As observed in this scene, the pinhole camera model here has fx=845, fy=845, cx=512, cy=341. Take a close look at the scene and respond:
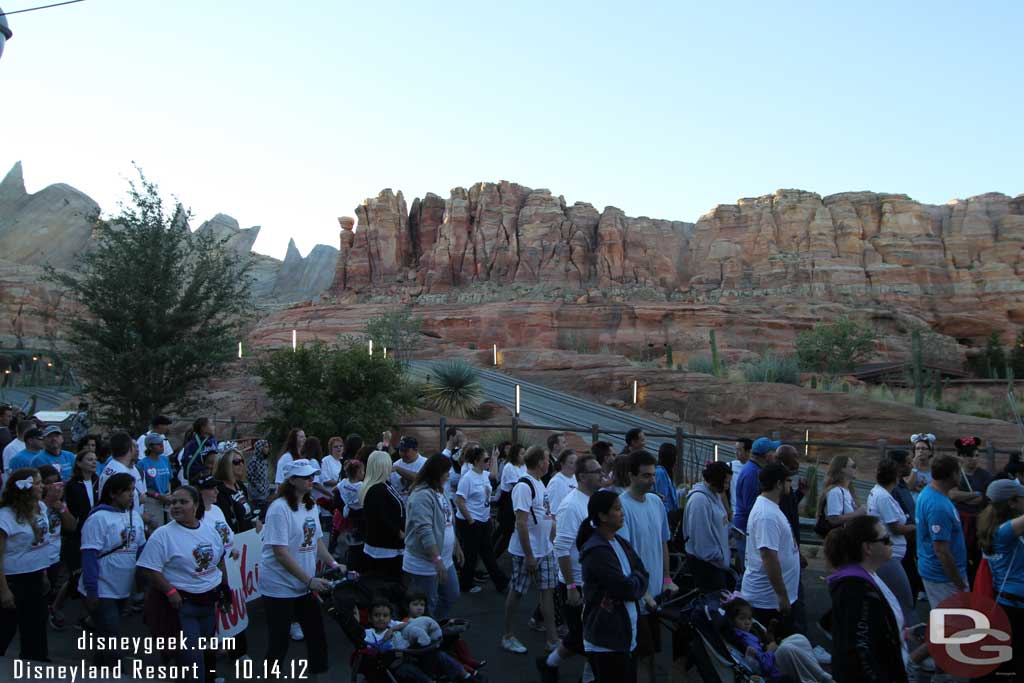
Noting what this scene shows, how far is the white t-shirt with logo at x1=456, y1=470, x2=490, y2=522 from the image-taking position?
966 cm

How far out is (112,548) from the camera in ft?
22.3

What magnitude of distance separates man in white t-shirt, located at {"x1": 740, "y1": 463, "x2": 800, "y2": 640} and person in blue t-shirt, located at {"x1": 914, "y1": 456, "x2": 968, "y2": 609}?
3.52 feet

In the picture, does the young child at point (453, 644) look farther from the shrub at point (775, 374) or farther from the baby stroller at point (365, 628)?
the shrub at point (775, 374)

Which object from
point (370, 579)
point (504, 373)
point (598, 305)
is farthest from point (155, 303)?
point (598, 305)

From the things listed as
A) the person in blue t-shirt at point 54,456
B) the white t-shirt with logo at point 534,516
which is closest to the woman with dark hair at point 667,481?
the white t-shirt with logo at point 534,516

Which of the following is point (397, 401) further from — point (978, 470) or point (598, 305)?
point (598, 305)

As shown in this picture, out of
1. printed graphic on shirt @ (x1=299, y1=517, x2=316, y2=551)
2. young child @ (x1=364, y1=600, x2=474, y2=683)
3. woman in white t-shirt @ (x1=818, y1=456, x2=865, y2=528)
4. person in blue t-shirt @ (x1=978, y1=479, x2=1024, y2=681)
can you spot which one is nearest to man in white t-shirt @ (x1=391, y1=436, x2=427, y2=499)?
printed graphic on shirt @ (x1=299, y1=517, x2=316, y2=551)

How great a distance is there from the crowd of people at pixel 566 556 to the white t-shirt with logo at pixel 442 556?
0.06ft

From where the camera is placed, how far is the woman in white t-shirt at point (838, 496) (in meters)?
7.61

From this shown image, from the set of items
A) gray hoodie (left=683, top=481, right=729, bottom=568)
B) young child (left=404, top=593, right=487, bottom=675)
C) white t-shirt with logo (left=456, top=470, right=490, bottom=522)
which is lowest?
young child (left=404, top=593, right=487, bottom=675)

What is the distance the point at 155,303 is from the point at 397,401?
270 inches

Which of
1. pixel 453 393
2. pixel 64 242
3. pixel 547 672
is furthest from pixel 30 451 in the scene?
pixel 64 242

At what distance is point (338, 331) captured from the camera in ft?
222

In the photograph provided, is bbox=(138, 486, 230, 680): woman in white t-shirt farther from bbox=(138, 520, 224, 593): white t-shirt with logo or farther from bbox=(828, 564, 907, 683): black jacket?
bbox=(828, 564, 907, 683): black jacket
